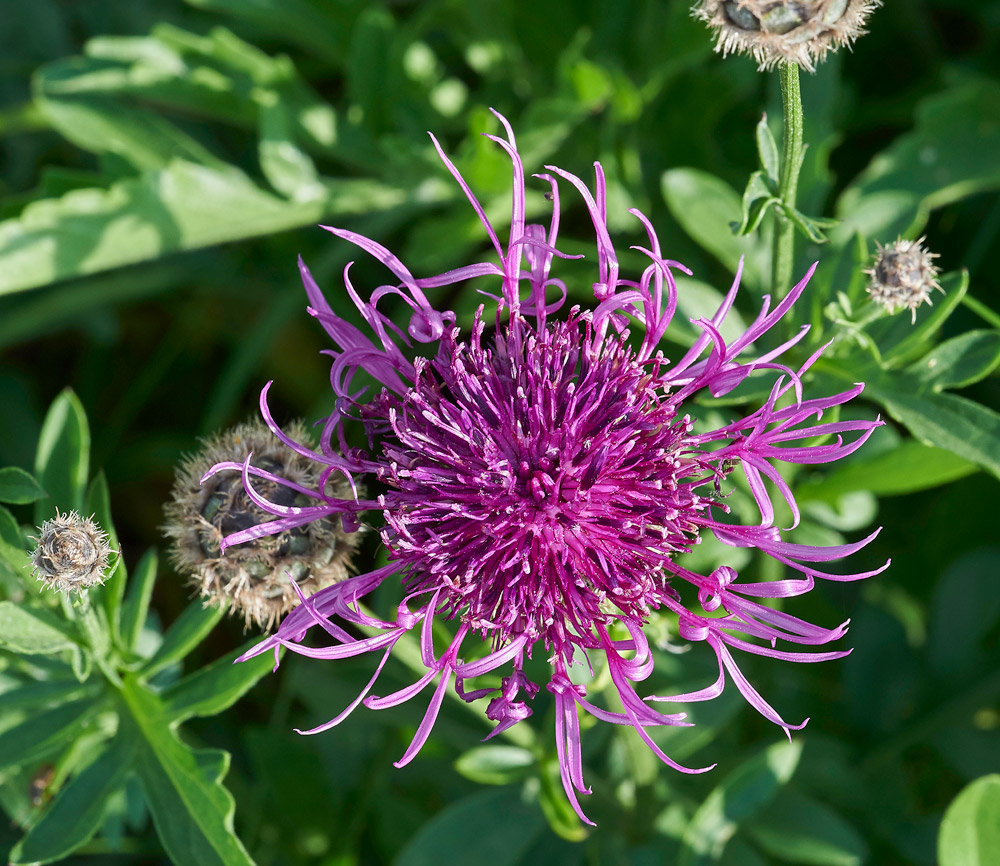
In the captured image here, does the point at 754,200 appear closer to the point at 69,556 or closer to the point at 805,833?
the point at 69,556

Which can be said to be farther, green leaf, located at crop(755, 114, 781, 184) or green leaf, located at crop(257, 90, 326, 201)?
green leaf, located at crop(257, 90, 326, 201)

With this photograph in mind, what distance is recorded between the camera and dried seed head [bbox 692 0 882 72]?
154 cm

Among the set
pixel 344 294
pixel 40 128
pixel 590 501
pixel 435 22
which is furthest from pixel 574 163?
pixel 40 128

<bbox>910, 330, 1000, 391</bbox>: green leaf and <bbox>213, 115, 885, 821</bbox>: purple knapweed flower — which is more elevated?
<bbox>910, 330, 1000, 391</bbox>: green leaf

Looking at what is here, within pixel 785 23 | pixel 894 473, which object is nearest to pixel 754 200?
pixel 785 23

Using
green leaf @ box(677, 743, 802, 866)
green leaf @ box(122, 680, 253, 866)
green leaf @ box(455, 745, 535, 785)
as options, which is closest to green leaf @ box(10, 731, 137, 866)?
green leaf @ box(122, 680, 253, 866)

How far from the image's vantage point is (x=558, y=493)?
1.96 meters

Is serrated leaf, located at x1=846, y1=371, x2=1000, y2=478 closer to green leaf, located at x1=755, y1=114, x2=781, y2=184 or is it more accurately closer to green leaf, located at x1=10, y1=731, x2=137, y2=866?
green leaf, located at x1=755, y1=114, x2=781, y2=184

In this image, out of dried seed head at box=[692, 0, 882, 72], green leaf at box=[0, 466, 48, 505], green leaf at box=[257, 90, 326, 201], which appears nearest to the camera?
dried seed head at box=[692, 0, 882, 72]

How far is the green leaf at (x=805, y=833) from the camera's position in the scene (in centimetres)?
251

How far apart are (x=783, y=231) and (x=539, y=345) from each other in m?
0.52

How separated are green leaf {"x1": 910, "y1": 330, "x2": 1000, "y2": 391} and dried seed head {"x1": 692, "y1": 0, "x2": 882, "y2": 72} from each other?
74 cm

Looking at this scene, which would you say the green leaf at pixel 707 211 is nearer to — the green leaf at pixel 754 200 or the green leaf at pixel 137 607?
the green leaf at pixel 754 200

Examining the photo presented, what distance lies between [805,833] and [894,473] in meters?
0.95
